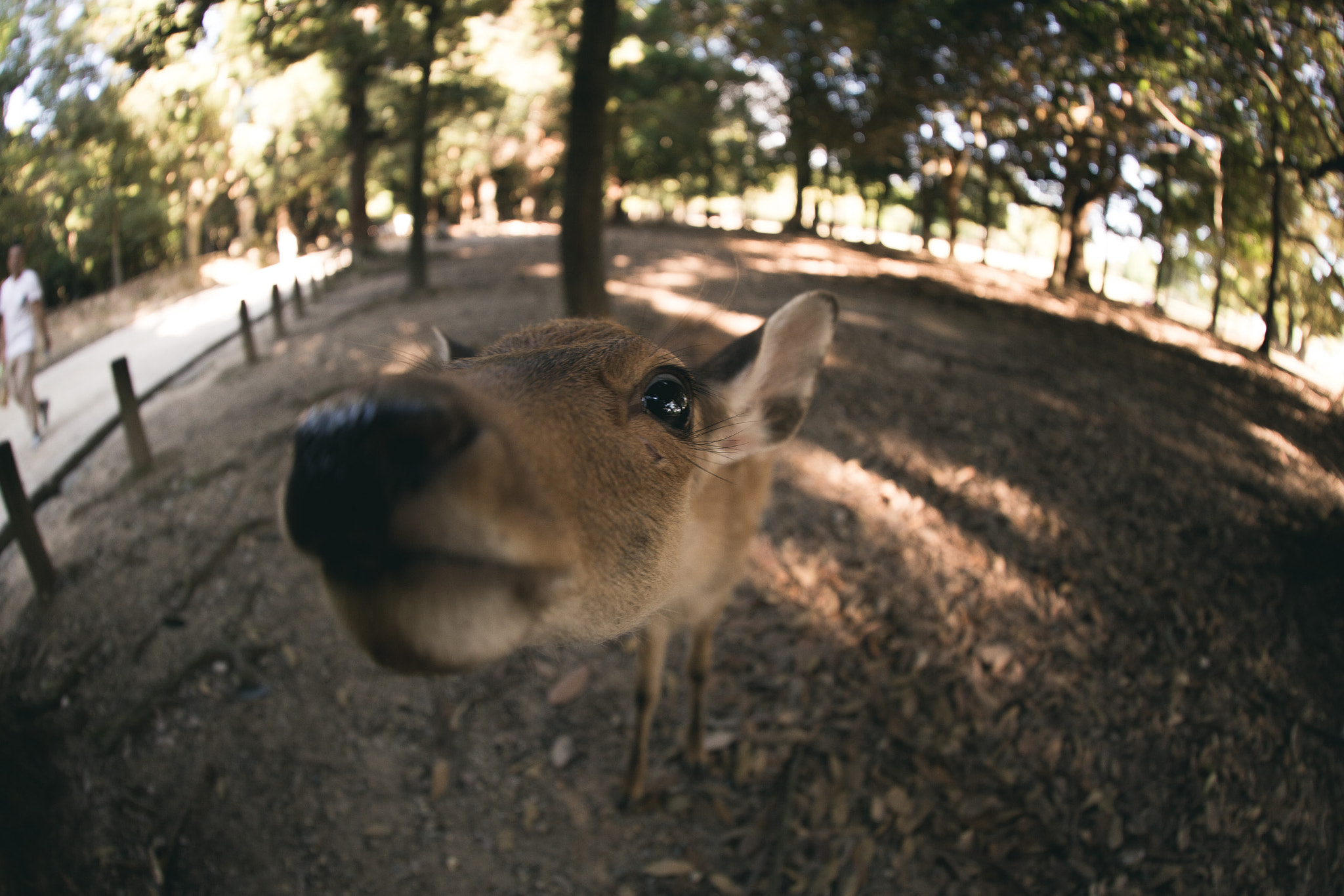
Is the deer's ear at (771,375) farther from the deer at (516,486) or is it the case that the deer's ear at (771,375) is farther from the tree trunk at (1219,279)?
the tree trunk at (1219,279)

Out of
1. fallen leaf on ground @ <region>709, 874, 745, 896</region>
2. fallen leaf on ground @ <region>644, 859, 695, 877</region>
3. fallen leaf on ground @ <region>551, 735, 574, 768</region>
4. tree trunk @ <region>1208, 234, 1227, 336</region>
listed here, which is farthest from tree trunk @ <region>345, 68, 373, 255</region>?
fallen leaf on ground @ <region>709, 874, 745, 896</region>

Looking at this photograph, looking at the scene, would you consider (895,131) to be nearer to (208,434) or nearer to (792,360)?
(792,360)

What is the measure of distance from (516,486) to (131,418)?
10.3ft

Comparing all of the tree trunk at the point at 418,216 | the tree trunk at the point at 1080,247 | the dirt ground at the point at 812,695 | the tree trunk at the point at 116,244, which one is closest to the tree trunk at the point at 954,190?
the tree trunk at the point at 1080,247

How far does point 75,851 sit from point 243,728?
0.86m

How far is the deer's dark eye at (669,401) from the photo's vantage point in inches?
70.1

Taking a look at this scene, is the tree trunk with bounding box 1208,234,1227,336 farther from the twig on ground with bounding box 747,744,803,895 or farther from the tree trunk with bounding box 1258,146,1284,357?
the twig on ground with bounding box 747,744,803,895

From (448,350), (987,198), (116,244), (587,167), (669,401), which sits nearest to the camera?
(669,401)

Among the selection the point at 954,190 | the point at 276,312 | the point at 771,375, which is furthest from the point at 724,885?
the point at 954,190

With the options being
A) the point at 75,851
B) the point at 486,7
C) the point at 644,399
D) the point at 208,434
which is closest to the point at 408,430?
the point at 644,399

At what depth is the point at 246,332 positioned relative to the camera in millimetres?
4191

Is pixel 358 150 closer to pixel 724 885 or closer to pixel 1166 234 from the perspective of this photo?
pixel 1166 234

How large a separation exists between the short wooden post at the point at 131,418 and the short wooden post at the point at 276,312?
1604 millimetres

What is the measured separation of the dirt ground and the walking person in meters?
0.49
